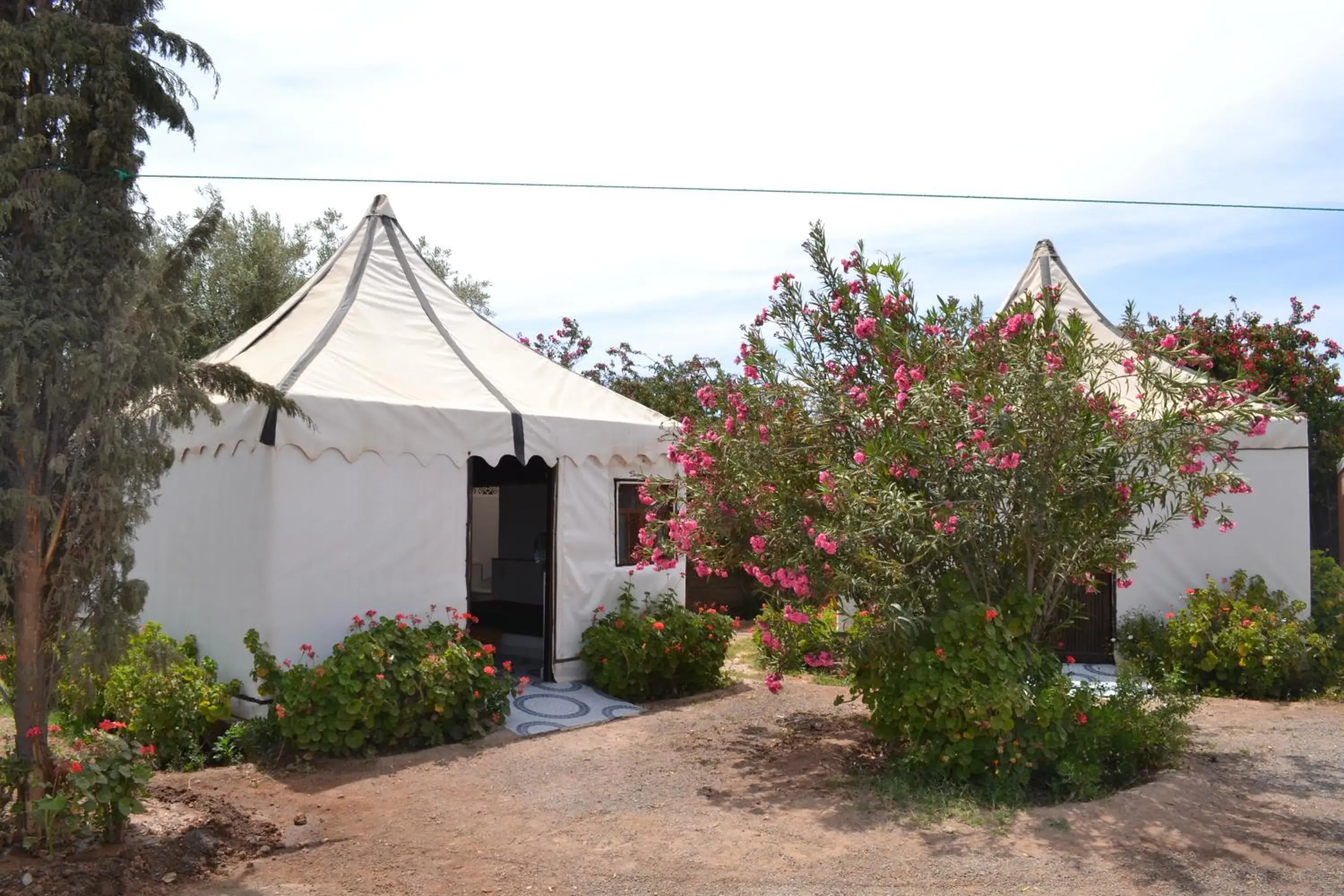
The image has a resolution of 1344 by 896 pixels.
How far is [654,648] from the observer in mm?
8828

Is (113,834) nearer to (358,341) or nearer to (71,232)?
(71,232)

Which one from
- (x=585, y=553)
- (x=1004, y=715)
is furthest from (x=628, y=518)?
(x=1004, y=715)

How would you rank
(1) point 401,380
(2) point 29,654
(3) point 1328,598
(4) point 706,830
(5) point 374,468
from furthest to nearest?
(3) point 1328,598 < (1) point 401,380 < (5) point 374,468 < (4) point 706,830 < (2) point 29,654

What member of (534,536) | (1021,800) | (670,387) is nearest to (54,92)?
(1021,800)

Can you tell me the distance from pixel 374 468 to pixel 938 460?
425 centimetres

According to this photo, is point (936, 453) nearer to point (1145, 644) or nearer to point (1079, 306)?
point (1145, 644)

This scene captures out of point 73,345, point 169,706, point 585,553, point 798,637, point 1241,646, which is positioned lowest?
point 169,706

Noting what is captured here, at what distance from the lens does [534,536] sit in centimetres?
1312

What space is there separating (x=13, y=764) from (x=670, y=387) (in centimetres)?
1375

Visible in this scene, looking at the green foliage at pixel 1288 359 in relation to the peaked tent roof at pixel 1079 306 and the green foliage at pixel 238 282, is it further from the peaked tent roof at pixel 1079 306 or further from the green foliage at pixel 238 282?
the green foliage at pixel 238 282

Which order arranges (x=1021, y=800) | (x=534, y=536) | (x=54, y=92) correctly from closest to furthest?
(x=54, y=92) < (x=1021, y=800) < (x=534, y=536)

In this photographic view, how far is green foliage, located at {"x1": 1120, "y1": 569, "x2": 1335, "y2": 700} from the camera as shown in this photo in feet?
29.1

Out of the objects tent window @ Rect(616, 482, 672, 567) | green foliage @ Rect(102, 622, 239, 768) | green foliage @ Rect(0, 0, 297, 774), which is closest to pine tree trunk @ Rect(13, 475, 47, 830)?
green foliage @ Rect(0, 0, 297, 774)

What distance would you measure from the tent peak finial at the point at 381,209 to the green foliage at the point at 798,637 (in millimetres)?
5552
